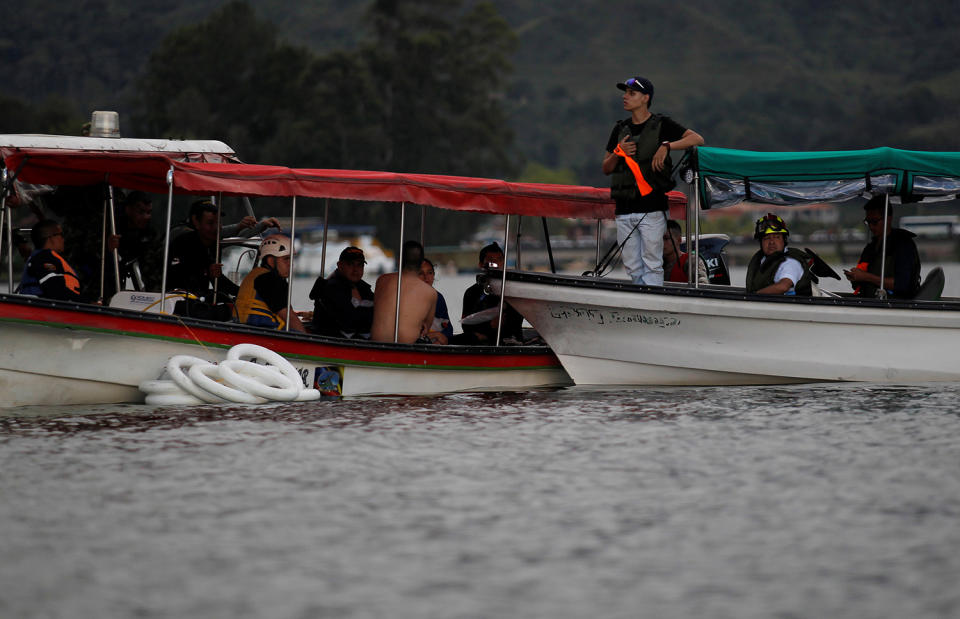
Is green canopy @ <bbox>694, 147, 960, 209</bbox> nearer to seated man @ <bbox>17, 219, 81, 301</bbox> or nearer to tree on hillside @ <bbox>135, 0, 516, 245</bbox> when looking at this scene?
seated man @ <bbox>17, 219, 81, 301</bbox>

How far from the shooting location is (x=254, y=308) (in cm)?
1255

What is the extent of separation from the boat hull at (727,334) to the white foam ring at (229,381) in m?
2.48

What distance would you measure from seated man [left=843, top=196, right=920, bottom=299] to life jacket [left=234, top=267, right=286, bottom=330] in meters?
5.82

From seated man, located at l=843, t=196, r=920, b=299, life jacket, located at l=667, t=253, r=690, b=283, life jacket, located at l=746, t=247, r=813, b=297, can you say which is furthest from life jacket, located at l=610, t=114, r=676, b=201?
seated man, located at l=843, t=196, r=920, b=299

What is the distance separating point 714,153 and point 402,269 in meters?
3.33

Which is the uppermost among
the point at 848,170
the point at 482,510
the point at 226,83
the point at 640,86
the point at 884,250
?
the point at 226,83

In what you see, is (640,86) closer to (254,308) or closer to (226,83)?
(254,308)

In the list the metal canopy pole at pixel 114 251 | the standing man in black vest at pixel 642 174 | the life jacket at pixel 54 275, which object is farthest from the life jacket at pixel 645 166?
the life jacket at pixel 54 275

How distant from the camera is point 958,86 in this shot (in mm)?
176375

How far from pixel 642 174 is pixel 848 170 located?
207 centimetres

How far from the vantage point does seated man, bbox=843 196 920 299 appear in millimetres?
13633

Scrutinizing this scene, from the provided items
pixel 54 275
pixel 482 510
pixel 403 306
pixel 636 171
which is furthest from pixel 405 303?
pixel 482 510

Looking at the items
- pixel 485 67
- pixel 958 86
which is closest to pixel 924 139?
pixel 958 86

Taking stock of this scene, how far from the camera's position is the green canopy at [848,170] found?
13.2 meters
